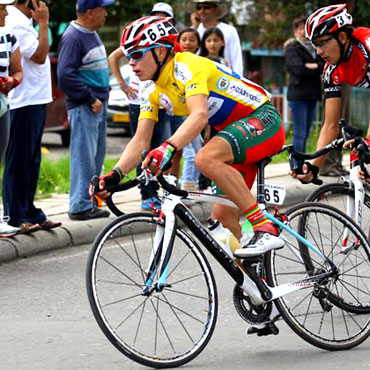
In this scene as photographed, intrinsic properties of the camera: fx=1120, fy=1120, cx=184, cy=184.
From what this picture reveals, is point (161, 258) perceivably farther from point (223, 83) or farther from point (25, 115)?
point (25, 115)

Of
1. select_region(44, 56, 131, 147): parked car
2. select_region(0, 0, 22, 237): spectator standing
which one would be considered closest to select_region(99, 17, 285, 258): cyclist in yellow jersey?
select_region(0, 0, 22, 237): spectator standing

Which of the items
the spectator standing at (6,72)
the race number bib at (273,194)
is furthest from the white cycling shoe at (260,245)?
the spectator standing at (6,72)

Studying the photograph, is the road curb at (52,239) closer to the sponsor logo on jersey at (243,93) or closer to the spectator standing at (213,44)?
the spectator standing at (213,44)

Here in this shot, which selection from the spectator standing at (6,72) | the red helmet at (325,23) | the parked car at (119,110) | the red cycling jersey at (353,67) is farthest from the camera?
the parked car at (119,110)

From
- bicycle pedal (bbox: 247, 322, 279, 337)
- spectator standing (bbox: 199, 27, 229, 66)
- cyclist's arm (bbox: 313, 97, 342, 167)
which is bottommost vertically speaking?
bicycle pedal (bbox: 247, 322, 279, 337)

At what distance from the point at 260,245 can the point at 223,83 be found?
2.84 ft

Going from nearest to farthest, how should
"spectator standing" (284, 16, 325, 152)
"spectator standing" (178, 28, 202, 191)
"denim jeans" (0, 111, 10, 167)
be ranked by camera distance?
1. "denim jeans" (0, 111, 10, 167)
2. "spectator standing" (178, 28, 202, 191)
3. "spectator standing" (284, 16, 325, 152)

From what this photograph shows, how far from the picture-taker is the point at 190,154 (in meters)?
11.2

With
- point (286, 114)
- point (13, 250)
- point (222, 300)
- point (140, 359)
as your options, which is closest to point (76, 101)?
point (13, 250)

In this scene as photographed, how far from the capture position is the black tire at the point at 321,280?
5.84 m

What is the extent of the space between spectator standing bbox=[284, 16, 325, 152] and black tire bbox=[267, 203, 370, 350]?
684cm

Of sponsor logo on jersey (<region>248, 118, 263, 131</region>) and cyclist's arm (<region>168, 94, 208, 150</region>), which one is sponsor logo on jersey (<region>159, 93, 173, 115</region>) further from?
sponsor logo on jersey (<region>248, 118, 263, 131</region>)

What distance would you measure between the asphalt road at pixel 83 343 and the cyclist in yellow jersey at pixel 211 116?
1.81ft

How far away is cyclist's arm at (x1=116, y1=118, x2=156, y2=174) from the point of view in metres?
5.80
